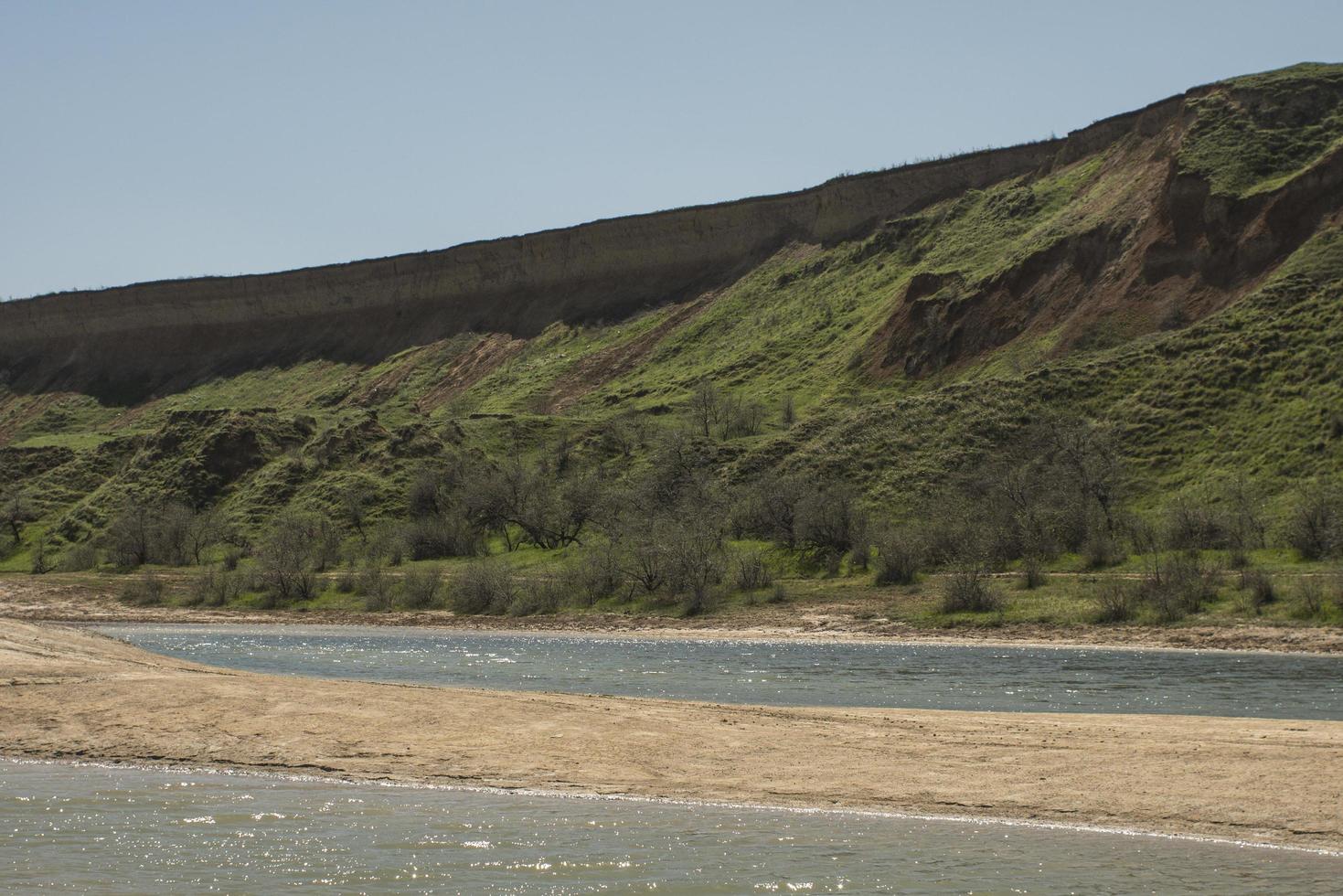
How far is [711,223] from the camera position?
10094 centimetres

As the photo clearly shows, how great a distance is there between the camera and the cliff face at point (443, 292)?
3698 inches

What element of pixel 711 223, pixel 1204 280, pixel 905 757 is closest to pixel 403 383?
pixel 711 223

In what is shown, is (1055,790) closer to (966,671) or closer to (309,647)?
(966,671)

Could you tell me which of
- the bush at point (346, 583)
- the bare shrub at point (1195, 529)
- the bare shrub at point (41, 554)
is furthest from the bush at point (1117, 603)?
the bare shrub at point (41, 554)

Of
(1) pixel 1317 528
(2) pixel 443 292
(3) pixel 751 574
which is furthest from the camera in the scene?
(2) pixel 443 292

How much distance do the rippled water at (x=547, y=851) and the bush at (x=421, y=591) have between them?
3403 cm

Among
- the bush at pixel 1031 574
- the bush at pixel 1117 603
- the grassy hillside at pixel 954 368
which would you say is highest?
the grassy hillside at pixel 954 368

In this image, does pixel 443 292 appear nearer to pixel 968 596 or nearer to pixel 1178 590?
pixel 968 596

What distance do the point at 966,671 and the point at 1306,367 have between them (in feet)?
99.0

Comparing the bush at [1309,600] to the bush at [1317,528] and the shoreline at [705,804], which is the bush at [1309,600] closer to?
the bush at [1317,528]

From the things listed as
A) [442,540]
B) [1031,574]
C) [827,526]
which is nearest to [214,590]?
[442,540]

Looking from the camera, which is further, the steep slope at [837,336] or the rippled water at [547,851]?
the steep slope at [837,336]

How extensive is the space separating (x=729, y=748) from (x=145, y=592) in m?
42.3

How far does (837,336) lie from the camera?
78.7 meters
